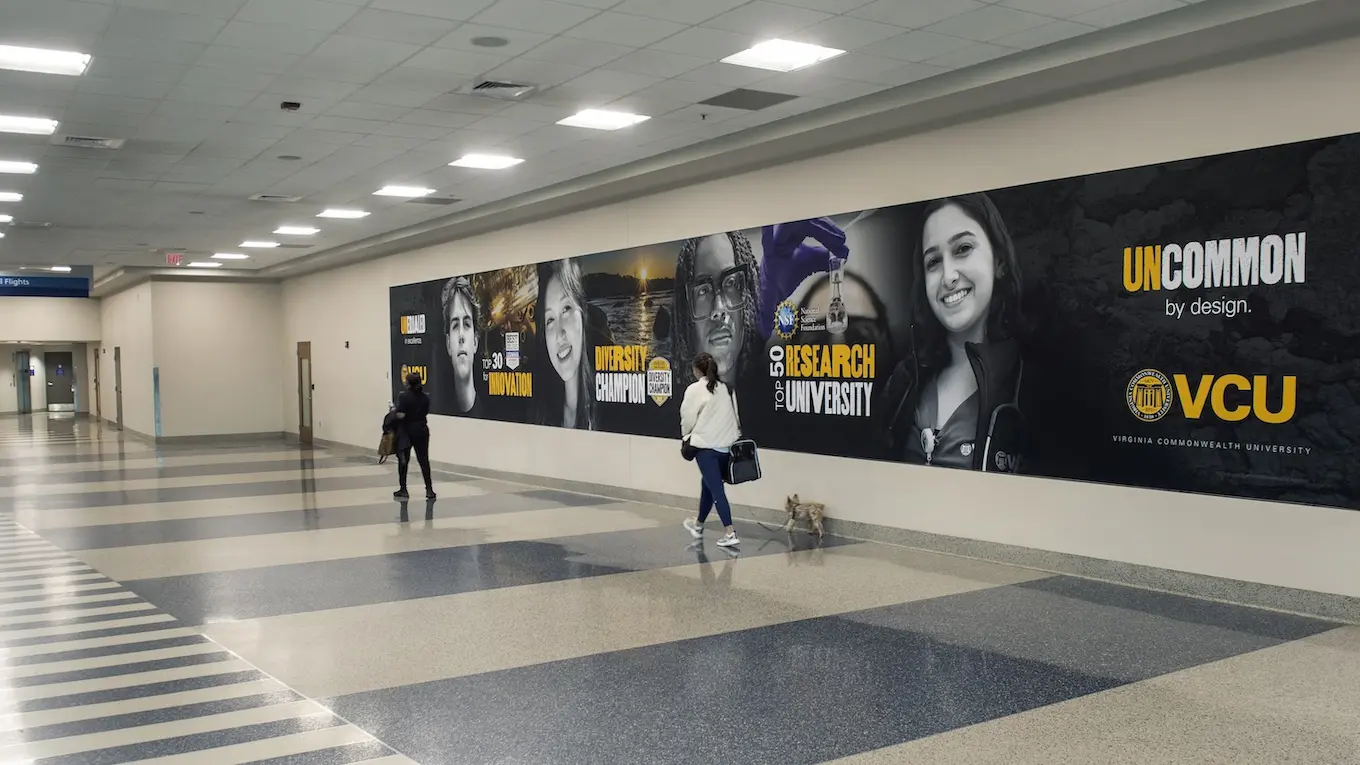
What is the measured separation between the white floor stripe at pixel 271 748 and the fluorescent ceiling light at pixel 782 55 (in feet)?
16.9

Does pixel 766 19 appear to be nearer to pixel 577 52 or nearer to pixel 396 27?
pixel 577 52

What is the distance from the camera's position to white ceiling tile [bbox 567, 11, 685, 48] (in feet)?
22.6

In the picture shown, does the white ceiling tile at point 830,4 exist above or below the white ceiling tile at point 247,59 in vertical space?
below

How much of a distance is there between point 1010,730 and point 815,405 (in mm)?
5953

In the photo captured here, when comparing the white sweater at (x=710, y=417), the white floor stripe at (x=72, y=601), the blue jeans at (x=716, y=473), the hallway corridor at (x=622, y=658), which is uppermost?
the white sweater at (x=710, y=417)

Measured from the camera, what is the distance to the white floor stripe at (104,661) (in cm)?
588

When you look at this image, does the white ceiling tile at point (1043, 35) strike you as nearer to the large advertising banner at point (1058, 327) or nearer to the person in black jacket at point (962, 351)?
the large advertising banner at point (1058, 327)

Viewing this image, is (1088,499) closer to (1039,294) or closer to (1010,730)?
(1039,294)

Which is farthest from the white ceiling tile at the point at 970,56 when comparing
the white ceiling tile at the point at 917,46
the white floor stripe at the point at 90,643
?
the white floor stripe at the point at 90,643

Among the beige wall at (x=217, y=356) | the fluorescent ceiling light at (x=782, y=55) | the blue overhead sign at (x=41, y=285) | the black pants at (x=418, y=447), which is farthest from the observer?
the beige wall at (x=217, y=356)

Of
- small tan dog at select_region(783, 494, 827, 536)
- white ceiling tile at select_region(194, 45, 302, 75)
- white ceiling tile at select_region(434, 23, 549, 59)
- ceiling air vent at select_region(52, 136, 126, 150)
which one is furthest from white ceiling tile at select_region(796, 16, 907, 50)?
ceiling air vent at select_region(52, 136, 126, 150)

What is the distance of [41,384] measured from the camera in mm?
41156

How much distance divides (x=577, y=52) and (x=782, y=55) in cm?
148

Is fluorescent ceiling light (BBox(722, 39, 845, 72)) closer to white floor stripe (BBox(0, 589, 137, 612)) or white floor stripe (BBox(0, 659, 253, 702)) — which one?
white floor stripe (BBox(0, 659, 253, 702))
